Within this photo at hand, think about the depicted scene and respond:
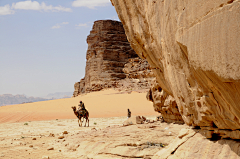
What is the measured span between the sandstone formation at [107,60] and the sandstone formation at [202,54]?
36.8 metres

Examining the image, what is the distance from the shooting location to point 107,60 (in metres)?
50.0

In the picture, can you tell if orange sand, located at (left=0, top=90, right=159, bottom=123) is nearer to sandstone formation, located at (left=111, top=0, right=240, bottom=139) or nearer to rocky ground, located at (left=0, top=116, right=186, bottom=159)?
rocky ground, located at (left=0, top=116, right=186, bottom=159)

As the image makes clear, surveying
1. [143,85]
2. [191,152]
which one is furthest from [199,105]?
[143,85]

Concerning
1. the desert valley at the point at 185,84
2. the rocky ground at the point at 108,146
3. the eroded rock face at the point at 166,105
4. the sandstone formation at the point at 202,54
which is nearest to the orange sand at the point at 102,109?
the eroded rock face at the point at 166,105

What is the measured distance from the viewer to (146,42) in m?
5.39

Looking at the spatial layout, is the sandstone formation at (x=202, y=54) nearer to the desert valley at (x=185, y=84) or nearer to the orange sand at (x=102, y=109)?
the desert valley at (x=185, y=84)

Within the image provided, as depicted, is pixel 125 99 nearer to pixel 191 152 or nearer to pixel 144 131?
pixel 144 131

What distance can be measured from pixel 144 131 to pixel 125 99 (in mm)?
22677

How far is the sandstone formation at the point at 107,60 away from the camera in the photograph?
44.3 meters

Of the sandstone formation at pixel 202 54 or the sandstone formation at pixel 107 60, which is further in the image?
the sandstone formation at pixel 107 60

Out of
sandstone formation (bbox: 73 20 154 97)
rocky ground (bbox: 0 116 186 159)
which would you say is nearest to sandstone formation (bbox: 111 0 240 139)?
rocky ground (bbox: 0 116 186 159)

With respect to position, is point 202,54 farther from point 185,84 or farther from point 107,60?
point 107,60

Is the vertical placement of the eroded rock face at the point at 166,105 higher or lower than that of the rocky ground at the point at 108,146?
higher

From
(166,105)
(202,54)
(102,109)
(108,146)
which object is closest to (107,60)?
(102,109)
